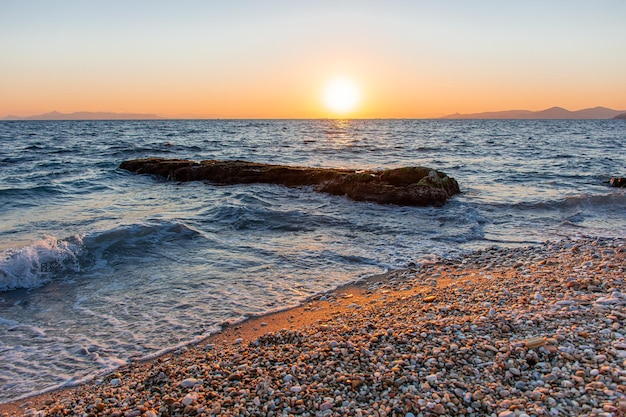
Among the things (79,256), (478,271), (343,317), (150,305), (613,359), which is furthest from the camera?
(79,256)

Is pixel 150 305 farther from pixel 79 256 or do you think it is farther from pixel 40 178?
pixel 40 178

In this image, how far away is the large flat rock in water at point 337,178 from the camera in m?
14.3

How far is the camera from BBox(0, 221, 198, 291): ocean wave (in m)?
7.61

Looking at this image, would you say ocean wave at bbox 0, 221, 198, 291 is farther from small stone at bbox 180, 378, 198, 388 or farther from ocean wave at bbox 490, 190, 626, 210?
ocean wave at bbox 490, 190, 626, 210

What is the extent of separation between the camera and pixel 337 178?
53.7 feet

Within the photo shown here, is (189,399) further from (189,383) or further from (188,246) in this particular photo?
(188,246)

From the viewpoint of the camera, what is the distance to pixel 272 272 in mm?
8055

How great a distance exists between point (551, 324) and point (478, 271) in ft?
9.95

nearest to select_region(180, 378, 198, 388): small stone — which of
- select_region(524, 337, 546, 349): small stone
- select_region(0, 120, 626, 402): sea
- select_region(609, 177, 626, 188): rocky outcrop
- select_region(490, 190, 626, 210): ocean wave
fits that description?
select_region(0, 120, 626, 402): sea

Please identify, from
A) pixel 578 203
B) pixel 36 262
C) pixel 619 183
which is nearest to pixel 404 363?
pixel 36 262

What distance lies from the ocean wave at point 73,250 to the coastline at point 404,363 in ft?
13.2

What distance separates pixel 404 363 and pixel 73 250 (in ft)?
24.7

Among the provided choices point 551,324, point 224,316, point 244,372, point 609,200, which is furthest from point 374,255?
point 609,200

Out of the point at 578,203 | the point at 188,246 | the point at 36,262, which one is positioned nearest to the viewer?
the point at 36,262
